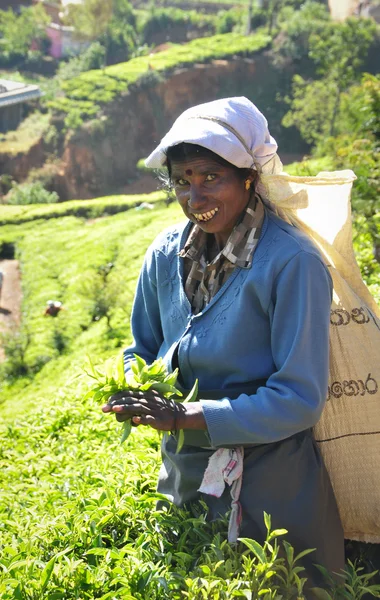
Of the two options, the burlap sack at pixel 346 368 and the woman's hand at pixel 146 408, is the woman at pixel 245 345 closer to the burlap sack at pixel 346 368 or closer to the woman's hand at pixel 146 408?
the woman's hand at pixel 146 408

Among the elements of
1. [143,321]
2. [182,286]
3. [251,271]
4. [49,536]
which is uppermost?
[251,271]

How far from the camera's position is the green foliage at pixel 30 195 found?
996 inches

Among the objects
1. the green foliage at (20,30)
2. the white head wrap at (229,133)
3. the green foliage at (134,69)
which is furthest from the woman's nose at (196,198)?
the green foliage at (20,30)

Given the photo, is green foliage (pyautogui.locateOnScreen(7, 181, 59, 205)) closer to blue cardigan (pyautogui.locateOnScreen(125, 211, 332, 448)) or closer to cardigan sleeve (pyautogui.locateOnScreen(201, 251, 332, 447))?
blue cardigan (pyautogui.locateOnScreen(125, 211, 332, 448))

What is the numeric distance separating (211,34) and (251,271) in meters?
40.9

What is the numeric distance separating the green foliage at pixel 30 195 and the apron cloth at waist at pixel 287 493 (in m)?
24.1

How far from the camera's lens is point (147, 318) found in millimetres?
2373

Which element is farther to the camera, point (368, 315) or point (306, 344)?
point (368, 315)

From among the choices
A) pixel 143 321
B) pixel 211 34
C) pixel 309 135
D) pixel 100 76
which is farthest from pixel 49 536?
pixel 211 34

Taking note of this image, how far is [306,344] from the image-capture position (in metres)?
1.85

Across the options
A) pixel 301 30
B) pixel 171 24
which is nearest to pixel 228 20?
pixel 171 24

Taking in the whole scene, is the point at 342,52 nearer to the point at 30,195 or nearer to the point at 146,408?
the point at 30,195

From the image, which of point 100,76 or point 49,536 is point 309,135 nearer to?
point 100,76

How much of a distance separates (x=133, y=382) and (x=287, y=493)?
1.65 ft
